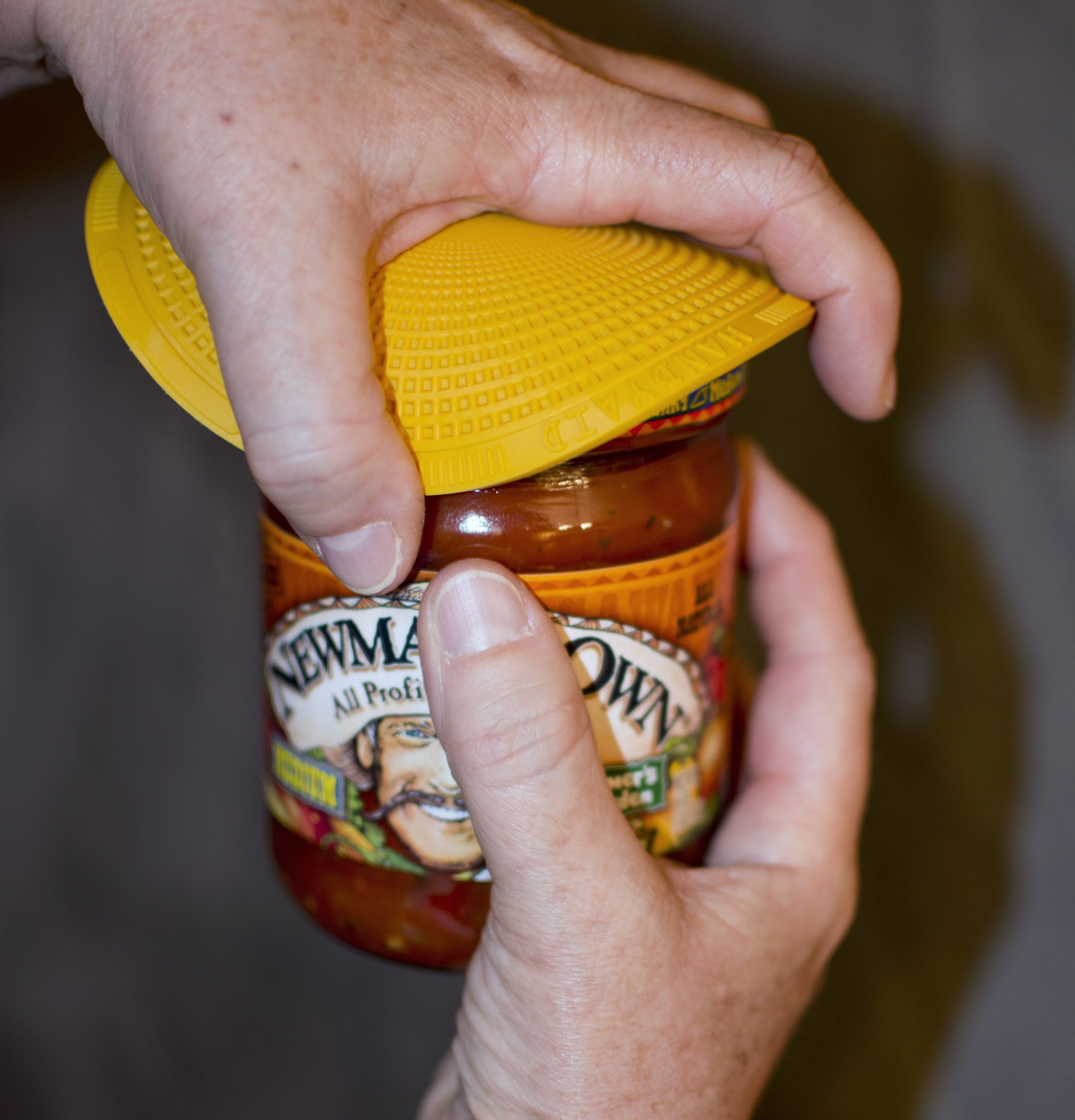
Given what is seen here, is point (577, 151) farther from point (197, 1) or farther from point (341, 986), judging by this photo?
point (341, 986)

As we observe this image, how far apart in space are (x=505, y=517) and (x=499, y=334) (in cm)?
12

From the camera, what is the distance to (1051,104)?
1218 millimetres

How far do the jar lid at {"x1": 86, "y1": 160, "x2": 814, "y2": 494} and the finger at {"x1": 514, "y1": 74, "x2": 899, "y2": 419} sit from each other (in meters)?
0.05

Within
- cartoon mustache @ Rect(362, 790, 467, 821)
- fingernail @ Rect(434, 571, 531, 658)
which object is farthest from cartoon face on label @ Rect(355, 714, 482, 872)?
fingernail @ Rect(434, 571, 531, 658)

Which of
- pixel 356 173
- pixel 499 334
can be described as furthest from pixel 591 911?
pixel 356 173

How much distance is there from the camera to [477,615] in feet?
2.16

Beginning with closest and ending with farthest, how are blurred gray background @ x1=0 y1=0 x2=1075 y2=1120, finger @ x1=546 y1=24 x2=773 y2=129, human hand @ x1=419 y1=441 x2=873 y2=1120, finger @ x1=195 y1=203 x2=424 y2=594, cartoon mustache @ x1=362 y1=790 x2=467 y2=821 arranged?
finger @ x1=195 y1=203 x2=424 y2=594 → human hand @ x1=419 y1=441 x2=873 y2=1120 → cartoon mustache @ x1=362 y1=790 x2=467 y2=821 → finger @ x1=546 y1=24 x2=773 y2=129 → blurred gray background @ x1=0 y1=0 x2=1075 y2=1120

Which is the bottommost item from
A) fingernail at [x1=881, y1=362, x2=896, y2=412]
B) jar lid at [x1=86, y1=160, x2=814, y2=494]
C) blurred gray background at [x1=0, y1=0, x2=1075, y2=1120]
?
blurred gray background at [x1=0, y1=0, x2=1075, y2=1120]

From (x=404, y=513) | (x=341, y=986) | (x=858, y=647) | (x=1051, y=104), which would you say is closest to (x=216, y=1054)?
(x=341, y=986)

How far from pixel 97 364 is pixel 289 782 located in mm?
638

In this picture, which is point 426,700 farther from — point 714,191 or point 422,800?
point 714,191

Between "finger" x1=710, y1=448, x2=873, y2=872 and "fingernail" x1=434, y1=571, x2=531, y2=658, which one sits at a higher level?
"fingernail" x1=434, y1=571, x2=531, y2=658

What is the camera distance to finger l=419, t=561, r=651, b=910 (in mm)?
663

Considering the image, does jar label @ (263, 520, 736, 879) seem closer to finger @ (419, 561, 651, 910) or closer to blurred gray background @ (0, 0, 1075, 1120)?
finger @ (419, 561, 651, 910)
